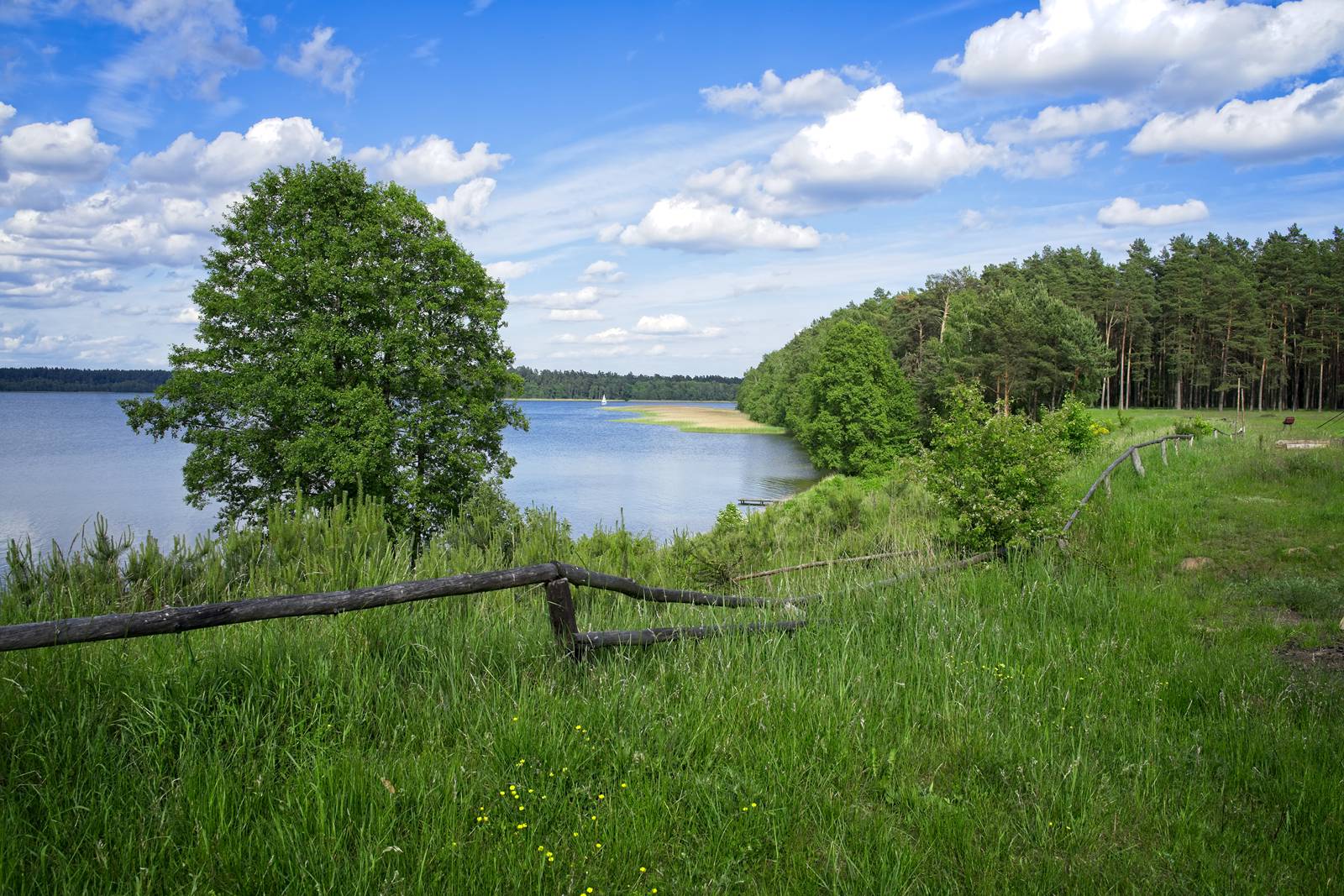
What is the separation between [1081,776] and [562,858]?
2396 millimetres

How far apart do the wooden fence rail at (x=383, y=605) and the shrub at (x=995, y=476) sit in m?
4.20

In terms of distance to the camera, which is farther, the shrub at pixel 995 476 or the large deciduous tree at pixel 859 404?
the large deciduous tree at pixel 859 404

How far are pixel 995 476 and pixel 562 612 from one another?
252 inches

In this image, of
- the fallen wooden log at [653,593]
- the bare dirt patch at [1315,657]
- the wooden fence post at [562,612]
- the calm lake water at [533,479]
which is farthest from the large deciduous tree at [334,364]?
the bare dirt patch at [1315,657]

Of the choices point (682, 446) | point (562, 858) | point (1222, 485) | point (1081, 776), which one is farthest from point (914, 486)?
point (682, 446)

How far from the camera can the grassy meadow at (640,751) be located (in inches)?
110

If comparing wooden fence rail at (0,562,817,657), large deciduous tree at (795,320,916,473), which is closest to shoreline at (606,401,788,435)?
large deciduous tree at (795,320,916,473)

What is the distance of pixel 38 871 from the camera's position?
8.39 feet

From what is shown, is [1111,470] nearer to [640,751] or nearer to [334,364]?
[640,751]

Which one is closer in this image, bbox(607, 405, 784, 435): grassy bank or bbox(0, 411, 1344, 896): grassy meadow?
bbox(0, 411, 1344, 896): grassy meadow

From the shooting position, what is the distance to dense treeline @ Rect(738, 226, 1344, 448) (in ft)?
166

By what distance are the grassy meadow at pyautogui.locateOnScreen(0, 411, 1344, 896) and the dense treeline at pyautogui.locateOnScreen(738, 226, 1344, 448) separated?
45.3m

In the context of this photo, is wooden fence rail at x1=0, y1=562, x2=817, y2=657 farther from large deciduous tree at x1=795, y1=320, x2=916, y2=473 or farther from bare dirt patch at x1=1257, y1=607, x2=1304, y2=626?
large deciduous tree at x1=795, y1=320, x2=916, y2=473

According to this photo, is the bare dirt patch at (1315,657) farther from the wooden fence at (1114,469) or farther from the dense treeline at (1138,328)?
the dense treeline at (1138,328)
